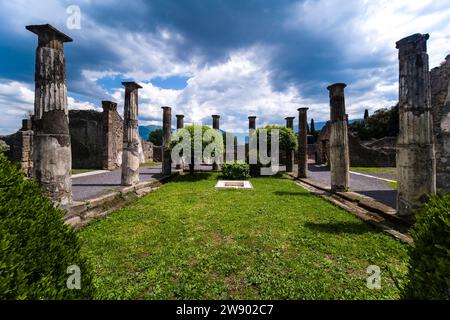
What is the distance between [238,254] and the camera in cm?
344

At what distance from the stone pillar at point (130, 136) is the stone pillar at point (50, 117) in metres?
3.83

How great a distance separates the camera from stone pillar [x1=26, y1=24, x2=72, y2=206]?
4.75m

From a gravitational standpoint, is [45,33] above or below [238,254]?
above

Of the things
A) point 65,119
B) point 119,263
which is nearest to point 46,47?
point 65,119

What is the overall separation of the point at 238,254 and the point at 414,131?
15.1 ft

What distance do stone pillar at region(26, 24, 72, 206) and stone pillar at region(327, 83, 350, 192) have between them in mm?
8254

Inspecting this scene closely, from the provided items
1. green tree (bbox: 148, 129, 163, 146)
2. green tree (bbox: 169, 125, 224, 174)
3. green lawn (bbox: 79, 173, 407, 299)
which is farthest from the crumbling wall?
green tree (bbox: 148, 129, 163, 146)

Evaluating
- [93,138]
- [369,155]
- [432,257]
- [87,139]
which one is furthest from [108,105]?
[369,155]

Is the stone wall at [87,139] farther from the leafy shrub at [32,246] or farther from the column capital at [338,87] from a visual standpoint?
the leafy shrub at [32,246]

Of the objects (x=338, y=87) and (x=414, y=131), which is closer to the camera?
(x=414, y=131)

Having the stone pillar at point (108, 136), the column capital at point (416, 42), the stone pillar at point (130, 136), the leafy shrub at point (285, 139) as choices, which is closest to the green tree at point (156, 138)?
the stone pillar at point (108, 136)

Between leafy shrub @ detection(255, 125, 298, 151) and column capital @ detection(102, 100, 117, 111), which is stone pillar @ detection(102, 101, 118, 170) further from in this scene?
leafy shrub @ detection(255, 125, 298, 151)

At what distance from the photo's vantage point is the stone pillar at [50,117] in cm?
475

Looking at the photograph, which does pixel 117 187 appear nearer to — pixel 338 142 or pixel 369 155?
pixel 338 142
